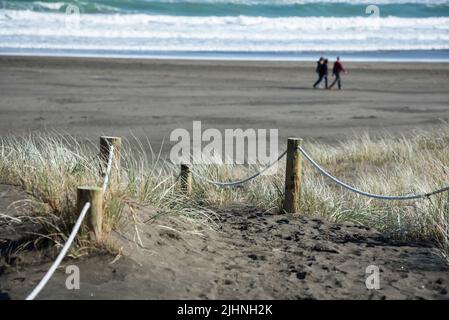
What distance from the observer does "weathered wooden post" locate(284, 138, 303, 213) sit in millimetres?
7855

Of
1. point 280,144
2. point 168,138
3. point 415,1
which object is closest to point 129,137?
point 168,138

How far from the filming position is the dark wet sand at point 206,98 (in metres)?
Answer: 16.7

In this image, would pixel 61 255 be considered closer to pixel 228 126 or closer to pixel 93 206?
pixel 93 206

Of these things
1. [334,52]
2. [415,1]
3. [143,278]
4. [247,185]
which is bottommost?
[143,278]

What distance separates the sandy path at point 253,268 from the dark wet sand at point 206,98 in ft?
25.7

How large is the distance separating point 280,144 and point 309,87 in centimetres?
958

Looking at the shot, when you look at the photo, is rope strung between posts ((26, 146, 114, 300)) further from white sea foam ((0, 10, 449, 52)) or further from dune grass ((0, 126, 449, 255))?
white sea foam ((0, 10, 449, 52))

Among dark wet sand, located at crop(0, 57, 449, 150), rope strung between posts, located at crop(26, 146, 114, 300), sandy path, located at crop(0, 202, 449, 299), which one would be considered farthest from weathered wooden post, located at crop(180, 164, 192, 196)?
dark wet sand, located at crop(0, 57, 449, 150)

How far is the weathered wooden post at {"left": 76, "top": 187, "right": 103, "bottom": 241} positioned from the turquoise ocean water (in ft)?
82.8

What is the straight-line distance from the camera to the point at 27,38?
1383 inches

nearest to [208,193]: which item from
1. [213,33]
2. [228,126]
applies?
[228,126]

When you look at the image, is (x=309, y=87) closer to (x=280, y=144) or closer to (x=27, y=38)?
(x=280, y=144)

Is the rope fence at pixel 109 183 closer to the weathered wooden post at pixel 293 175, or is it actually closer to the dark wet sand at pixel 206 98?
the weathered wooden post at pixel 293 175

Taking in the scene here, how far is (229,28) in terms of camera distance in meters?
43.8
